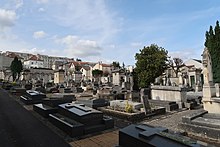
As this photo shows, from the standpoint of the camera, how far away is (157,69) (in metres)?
23.4

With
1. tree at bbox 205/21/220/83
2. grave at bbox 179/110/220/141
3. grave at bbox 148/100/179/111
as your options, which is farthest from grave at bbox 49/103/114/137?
tree at bbox 205/21/220/83

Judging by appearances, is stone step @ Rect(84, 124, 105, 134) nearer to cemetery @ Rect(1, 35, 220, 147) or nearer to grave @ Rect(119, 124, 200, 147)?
cemetery @ Rect(1, 35, 220, 147)

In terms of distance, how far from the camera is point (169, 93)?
42.8ft

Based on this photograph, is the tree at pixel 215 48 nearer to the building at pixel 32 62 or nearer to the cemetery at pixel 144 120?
the cemetery at pixel 144 120

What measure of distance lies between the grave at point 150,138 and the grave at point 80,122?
2184mm

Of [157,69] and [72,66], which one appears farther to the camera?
[72,66]

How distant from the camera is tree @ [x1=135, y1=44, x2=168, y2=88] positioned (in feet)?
75.8

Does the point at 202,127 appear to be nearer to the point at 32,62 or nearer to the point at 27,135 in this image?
the point at 27,135

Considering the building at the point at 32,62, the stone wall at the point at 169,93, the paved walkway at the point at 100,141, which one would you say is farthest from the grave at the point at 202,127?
the building at the point at 32,62

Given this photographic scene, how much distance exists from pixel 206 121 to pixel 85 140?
4503mm

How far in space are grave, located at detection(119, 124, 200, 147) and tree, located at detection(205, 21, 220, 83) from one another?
77.3 feet

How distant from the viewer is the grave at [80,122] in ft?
20.4

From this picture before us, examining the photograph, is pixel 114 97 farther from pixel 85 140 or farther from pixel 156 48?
pixel 156 48

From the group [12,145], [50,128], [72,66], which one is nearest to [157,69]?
[50,128]
